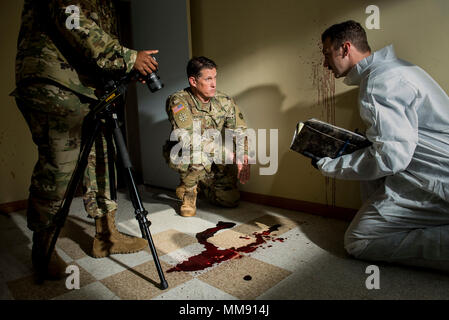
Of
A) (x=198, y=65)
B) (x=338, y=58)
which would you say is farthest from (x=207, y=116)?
(x=338, y=58)

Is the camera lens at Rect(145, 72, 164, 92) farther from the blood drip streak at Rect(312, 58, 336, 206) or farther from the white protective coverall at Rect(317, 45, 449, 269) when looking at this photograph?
the blood drip streak at Rect(312, 58, 336, 206)

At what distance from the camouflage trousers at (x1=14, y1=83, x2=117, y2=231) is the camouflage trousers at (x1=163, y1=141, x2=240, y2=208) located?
0.98 metres

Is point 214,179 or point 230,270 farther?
point 214,179

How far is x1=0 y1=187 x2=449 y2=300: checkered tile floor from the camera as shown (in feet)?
3.58

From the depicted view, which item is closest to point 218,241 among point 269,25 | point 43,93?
point 43,93

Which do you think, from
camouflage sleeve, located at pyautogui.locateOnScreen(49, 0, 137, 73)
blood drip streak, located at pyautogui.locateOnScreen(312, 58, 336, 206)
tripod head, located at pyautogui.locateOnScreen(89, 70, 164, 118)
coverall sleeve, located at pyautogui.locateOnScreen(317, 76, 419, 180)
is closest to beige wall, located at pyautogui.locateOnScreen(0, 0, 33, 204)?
camouflage sleeve, located at pyautogui.locateOnScreen(49, 0, 137, 73)

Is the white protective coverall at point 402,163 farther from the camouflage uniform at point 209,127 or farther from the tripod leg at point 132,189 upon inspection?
the camouflage uniform at point 209,127

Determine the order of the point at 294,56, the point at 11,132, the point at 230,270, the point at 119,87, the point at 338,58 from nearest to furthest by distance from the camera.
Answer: the point at 119,87
the point at 230,270
the point at 338,58
the point at 294,56
the point at 11,132

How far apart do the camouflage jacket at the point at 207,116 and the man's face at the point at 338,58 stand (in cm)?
96

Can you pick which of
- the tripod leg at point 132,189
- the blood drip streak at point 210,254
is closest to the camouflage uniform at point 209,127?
the blood drip streak at point 210,254

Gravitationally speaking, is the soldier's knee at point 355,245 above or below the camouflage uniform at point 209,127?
below

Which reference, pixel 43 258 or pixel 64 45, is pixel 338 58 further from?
pixel 43 258

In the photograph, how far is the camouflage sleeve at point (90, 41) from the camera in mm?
1070

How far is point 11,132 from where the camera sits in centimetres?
235
